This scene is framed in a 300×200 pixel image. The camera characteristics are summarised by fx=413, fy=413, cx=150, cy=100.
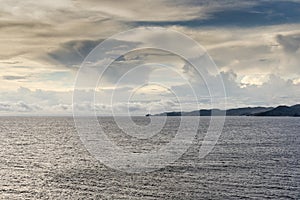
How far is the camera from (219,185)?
90.6 metres

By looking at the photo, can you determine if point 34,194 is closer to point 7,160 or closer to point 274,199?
point 274,199

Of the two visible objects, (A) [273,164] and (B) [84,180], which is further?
(A) [273,164]

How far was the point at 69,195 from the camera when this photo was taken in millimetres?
83438

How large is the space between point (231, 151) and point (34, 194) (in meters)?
91.5

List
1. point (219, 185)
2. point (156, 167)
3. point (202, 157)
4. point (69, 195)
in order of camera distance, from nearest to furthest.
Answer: point (69, 195)
point (219, 185)
point (156, 167)
point (202, 157)

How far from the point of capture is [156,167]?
117m

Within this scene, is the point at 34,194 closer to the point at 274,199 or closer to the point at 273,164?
the point at 274,199

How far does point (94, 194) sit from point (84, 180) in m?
14.6

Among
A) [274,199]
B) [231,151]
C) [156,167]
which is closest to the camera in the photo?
[274,199]

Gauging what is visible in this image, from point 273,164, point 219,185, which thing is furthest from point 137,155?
point 219,185

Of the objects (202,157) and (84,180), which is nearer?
(84,180)

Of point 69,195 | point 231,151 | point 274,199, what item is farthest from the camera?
point 231,151

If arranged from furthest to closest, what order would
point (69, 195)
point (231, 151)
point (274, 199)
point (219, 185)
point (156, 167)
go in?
point (231, 151), point (156, 167), point (219, 185), point (69, 195), point (274, 199)

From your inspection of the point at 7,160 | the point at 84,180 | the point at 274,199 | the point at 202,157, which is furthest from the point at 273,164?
the point at 7,160
